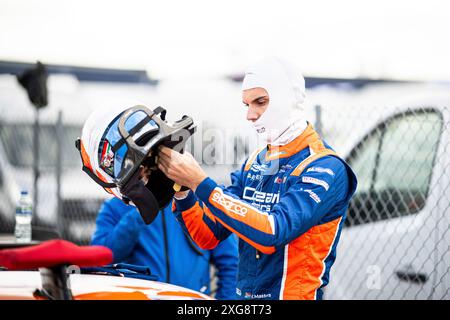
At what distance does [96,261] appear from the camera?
2.03 meters

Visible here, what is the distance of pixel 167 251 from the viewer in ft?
13.3

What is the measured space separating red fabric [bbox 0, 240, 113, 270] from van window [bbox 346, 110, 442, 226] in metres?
3.09

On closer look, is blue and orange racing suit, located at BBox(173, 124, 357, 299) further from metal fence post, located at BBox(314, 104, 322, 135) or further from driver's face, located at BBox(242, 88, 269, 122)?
metal fence post, located at BBox(314, 104, 322, 135)

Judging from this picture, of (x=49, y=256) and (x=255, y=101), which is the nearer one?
(x=49, y=256)

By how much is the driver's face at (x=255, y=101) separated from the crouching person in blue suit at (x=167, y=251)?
1.30 meters

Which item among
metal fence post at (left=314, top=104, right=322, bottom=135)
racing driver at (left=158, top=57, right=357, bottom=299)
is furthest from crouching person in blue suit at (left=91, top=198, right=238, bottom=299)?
metal fence post at (left=314, top=104, right=322, bottom=135)

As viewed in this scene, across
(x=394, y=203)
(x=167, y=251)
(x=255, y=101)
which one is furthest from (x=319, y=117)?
(x=255, y=101)

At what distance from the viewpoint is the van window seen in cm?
472

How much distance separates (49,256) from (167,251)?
2.12m

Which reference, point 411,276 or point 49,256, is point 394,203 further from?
point 49,256

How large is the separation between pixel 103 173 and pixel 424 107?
3000 millimetres

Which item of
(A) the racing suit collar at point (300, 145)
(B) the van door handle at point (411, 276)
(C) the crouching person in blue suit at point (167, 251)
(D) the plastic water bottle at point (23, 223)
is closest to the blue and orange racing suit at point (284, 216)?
(A) the racing suit collar at point (300, 145)
